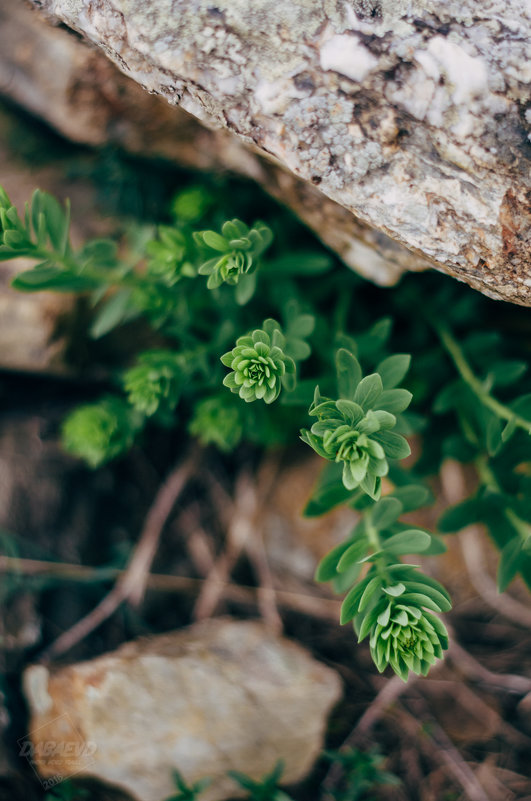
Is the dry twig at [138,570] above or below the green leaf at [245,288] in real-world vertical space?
below

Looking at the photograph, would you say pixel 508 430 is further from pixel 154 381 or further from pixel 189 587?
pixel 189 587

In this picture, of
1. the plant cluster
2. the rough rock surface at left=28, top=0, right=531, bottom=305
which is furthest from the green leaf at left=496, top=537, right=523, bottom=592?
the rough rock surface at left=28, top=0, right=531, bottom=305

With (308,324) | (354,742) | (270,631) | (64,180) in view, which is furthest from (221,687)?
(64,180)

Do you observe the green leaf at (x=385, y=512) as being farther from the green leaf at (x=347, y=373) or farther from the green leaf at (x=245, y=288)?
the green leaf at (x=245, y=288)

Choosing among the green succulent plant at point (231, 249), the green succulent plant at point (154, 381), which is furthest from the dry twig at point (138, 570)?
the green succulent plant at point (231, 249)

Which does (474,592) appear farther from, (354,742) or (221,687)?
(221,687)

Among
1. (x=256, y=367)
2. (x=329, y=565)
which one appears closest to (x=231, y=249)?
(x=256, y=367)
